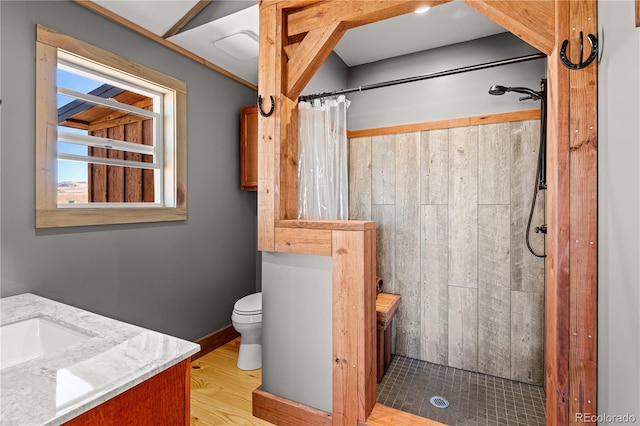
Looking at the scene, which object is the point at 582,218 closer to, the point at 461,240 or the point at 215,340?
the point at 461,240

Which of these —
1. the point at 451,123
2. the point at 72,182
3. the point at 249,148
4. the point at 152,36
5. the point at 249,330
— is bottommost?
the point at 249,330

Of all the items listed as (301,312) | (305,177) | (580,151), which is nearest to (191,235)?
(305,177)

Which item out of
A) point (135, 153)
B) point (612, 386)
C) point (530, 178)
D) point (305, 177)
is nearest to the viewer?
point (612, 386)

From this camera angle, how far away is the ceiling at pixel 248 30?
199 cm

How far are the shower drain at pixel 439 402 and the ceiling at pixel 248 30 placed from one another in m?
2.59

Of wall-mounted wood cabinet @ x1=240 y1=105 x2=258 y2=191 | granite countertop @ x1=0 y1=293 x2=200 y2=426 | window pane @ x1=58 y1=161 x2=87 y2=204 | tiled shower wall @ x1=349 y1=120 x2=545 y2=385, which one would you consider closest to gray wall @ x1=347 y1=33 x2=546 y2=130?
tiled shower wall @ x1=349 y1=120 x2=545 y2=385

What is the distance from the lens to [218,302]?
2.79m

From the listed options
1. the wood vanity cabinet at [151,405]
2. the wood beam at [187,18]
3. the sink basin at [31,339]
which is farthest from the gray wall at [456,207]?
the sink basin at [31,339]

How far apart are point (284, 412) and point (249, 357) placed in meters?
0.77

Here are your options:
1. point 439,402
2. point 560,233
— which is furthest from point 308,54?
point 439,402

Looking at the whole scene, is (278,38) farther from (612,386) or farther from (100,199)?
(612,386)

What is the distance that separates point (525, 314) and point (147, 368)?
2.36m

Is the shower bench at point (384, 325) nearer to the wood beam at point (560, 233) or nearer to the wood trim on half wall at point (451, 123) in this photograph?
the wood beam at point (560, 233)

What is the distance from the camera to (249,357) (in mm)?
2377
